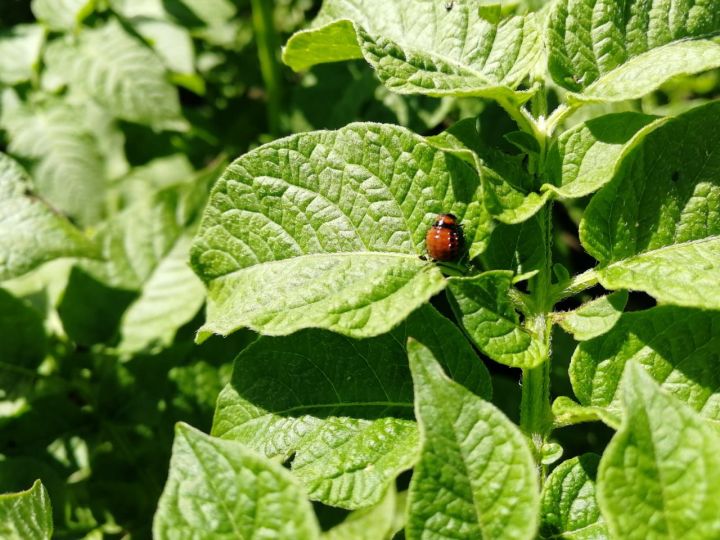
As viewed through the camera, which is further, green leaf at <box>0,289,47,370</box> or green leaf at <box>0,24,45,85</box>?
green leaf at <box>0,24,45,85</box>

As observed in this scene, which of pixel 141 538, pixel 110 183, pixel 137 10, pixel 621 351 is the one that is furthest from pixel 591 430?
pixel 137 10

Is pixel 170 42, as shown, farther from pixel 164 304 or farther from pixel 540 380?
pixel 540 380

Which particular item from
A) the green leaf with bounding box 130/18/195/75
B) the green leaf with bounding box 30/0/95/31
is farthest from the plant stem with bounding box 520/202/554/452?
the green leaf with bounding box 30/0/95/31

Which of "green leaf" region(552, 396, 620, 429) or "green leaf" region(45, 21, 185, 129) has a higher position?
"green leaf" region(45, 21, 185, 129)

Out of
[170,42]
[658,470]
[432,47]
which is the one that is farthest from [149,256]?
[658,470]

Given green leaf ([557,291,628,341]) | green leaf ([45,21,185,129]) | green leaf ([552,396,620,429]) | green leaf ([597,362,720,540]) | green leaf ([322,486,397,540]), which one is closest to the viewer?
green leaf ([597,362,720,540])

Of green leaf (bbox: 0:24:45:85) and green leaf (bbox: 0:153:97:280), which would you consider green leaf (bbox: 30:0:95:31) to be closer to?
green leaf (bbox: 0:24:45:85)
